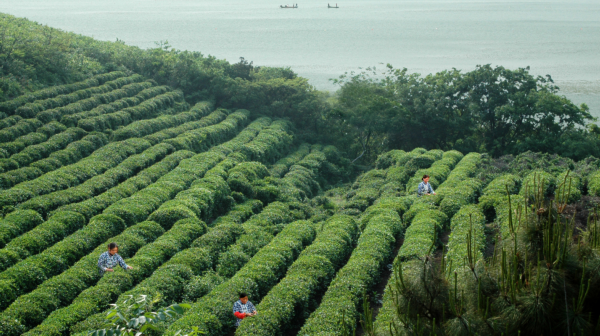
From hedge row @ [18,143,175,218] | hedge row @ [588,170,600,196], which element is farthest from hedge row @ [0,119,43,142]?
hedge row @ [588,170,600,196]

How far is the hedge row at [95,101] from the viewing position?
33750mm

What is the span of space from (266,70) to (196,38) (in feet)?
235

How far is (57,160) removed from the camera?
28312 mm

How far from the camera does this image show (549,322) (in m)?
8.12

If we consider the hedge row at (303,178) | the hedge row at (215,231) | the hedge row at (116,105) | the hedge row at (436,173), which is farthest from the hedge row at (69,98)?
the hedge row at (436,173)

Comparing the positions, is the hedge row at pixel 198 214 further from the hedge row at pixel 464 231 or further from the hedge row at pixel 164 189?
the hedge row at pixel 464 231

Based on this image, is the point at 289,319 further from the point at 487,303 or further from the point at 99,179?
the point at 99,179

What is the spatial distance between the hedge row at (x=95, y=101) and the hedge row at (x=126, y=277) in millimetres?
17801

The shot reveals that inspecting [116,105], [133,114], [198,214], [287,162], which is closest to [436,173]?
[287,162]

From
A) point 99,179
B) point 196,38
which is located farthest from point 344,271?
point 196,38

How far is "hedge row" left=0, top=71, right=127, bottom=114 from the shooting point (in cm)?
3338

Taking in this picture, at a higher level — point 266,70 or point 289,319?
point 266,70

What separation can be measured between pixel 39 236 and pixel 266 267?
9.33 m

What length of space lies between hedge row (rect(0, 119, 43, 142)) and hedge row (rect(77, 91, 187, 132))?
8.85ft
